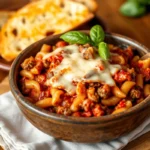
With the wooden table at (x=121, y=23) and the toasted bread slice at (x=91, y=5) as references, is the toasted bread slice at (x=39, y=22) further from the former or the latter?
the wooden table at (x=121, y=23)

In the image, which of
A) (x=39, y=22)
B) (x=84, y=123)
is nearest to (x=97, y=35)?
(x=84, y=123)

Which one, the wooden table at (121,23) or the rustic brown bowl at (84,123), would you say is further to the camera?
the wooden table at (121,23)

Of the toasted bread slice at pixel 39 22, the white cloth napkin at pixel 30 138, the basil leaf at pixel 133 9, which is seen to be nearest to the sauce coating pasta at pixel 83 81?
the white cloth napkin at pixel 30 138

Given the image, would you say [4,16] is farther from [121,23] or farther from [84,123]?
[84,123]

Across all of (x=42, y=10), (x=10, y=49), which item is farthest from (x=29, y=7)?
(x=10, y=49)

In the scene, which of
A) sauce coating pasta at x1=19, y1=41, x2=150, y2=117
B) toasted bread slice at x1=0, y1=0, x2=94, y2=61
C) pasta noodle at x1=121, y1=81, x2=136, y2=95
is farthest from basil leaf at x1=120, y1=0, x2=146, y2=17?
pasta noodle at x1=121, y1=81, x2=136, y2=95

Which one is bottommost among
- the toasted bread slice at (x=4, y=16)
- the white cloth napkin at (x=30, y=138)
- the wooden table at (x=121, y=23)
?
the wooden table at (x=121, y=23)
